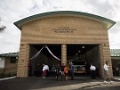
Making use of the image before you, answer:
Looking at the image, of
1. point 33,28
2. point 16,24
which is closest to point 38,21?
point 33,28

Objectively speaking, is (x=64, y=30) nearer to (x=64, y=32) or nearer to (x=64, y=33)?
(x=64, y=32)

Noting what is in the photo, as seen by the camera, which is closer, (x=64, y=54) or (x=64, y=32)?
(x=64, y=54)

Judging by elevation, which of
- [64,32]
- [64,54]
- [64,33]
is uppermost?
[64,32]

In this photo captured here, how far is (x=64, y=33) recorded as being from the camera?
21.9 metres

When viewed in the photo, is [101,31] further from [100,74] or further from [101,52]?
[100,74]

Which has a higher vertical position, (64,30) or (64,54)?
(64,30)

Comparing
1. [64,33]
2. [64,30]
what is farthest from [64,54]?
[64,30]

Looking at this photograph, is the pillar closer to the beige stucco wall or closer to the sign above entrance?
the beige stucco wall

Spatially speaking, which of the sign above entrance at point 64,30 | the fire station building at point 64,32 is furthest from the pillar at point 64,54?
the sign above entrance at point 64,30

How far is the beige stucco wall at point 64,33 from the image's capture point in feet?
70.8

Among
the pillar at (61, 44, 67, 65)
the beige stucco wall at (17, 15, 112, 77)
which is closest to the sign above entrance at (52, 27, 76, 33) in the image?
the beige stucco wall at (17, 15, 112, 77)

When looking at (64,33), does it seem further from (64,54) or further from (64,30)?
(64,54)

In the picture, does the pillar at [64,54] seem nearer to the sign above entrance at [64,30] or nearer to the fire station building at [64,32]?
the fire station building at [64,32]

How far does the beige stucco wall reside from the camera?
21594 mm
